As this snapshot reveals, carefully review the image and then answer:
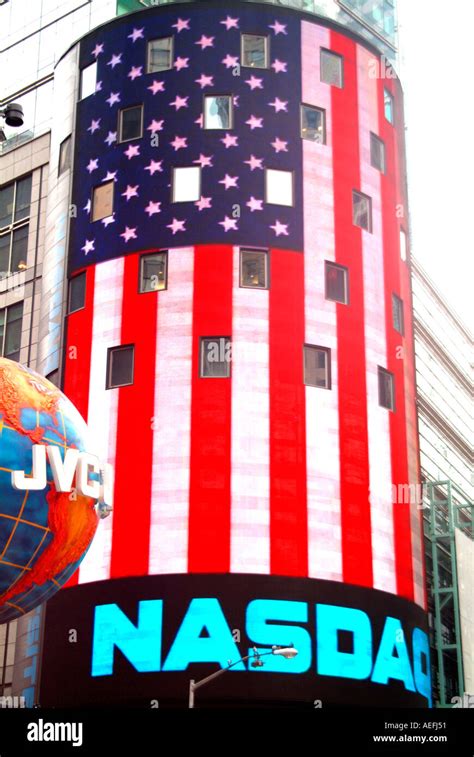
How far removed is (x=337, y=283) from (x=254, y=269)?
140 inches

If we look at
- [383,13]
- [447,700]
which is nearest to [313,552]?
[447,700]

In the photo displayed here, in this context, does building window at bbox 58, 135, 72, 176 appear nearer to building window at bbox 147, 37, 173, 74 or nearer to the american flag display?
the american flag display

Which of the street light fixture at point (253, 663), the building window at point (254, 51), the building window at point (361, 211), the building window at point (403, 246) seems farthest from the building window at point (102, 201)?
the street light fixture at point (253, 663)

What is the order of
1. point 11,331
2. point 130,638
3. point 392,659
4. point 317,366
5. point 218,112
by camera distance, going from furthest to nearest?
point 11,331 → point 218,112 → point 317,366 → point 392,659 → point 130,638

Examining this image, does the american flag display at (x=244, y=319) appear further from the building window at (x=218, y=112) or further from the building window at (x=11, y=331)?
the building window at (x=11, y=331)

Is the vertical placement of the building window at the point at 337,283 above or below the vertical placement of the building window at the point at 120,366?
above

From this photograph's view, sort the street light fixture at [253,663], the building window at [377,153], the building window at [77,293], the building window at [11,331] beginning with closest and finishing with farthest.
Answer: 1. the street light fixture at [253,663]
2. the building window at [77,293]
3. the building window at [377,153]
4. the building window at [11,331]

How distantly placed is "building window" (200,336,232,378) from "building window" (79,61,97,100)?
1383 cm

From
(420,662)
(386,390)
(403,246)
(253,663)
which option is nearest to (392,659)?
(420,662)

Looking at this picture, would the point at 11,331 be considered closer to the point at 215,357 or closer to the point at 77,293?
the point at 77,293

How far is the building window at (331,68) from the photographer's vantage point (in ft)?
171

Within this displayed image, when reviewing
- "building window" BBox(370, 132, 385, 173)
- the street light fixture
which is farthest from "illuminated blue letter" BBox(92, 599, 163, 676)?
"building window" BBox(370, 132, 385, 173)

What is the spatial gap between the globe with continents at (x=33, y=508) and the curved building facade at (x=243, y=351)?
53.1 feet

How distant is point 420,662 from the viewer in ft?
152
